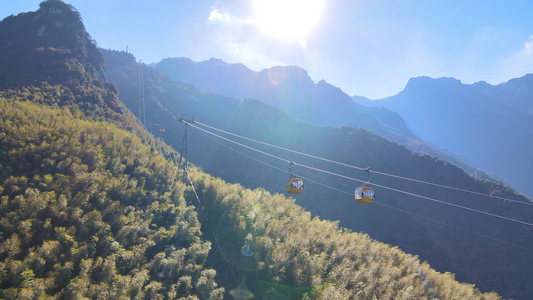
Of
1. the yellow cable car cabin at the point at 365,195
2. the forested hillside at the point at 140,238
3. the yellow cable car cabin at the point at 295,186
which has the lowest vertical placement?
the forested hillside at the point at 140,238

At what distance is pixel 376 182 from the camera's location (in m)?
86.1

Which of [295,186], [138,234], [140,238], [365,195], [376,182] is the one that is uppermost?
[365,195]

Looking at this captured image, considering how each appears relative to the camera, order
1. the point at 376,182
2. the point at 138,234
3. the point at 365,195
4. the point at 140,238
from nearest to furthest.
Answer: the point at 365,195 → the point at 140,238 → the point at 138,234 → the point at 376,182

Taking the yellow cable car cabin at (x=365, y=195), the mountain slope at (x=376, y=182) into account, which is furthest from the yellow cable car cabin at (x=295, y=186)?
the mountain slope at (x=376, y=182)

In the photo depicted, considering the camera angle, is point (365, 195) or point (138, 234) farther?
point (138, 234)

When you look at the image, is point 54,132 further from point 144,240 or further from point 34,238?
point 144,240

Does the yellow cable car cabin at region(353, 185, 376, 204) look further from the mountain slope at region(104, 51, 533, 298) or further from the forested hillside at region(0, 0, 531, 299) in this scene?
the mountain slope at region(104, 51, 533, 298)

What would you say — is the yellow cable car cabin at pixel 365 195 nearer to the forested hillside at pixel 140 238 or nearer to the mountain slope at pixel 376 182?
the forested hillside at pixel 140 238

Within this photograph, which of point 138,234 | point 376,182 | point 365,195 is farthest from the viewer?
point 376,182

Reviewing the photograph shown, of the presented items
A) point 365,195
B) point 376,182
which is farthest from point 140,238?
point 376,182

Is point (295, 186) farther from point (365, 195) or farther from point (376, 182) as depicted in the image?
point (376, 182)

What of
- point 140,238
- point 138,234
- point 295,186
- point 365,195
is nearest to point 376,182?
point 365,195

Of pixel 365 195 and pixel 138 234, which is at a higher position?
pixel 365 195

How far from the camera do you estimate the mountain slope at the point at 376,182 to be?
199 ft
